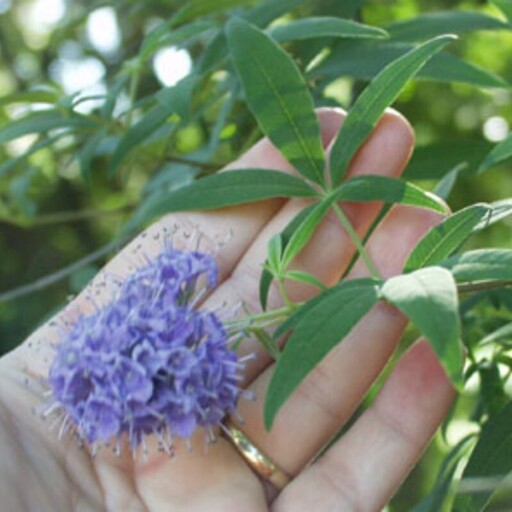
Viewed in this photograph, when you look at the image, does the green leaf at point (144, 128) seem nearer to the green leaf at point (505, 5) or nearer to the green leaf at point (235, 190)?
the green leaf at point (235, 190)

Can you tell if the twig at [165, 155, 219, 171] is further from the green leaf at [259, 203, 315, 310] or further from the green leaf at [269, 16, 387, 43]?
the green leaf at [259, 203, 315, 310]

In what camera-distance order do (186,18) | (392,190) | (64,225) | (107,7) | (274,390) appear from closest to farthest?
1. (274,390)
2. (392,190)
3. (186,18)
4. (107,7)
5. (64,225)

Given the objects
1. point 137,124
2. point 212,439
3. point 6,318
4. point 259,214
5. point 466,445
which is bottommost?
point 6,318

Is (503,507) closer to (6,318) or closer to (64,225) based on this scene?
(6,318)

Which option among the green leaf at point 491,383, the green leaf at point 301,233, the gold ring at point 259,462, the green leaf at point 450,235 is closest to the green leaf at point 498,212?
the green leaf at point 450,235

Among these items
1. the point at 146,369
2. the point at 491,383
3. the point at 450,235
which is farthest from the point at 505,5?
the point at 146,369

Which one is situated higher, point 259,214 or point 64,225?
point 259,214

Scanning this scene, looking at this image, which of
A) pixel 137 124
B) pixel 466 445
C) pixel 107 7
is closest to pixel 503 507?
pixel 466 445
